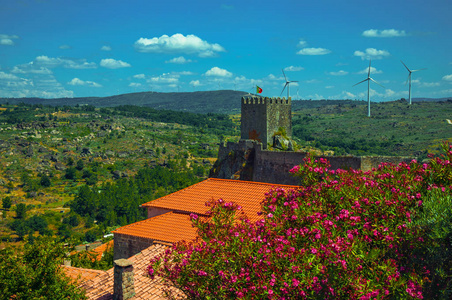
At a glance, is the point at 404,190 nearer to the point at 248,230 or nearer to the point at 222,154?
the point at 248,230

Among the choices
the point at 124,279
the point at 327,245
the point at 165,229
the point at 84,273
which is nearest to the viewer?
the point at 327,245

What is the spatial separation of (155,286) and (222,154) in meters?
19.7

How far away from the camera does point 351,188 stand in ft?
39.9

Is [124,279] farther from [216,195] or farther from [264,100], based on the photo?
[264,100]

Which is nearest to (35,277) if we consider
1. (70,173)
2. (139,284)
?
(139,284)

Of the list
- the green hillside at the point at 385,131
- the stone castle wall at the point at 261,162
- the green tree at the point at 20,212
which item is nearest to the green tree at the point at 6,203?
the green tree at the point at 20,212

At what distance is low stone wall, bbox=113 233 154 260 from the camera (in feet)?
67.8

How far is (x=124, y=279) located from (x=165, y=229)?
5556 mm

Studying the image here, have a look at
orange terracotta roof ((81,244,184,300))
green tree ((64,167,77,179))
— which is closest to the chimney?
orange terracotta roof ((81,244,184,300))

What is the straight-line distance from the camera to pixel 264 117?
3597 centimetres

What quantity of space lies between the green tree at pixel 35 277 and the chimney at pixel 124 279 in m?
1.36

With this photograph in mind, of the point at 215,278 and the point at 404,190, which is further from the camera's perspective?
the point at 404,190

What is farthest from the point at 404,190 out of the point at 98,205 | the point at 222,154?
the point at 98,205

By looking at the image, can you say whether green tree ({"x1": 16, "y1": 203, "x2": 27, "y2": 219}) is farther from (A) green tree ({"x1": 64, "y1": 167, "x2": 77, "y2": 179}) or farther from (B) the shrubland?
(A) green tree ({"x1": 64, "y1": 167, "x2": 77, "y2": 179})
